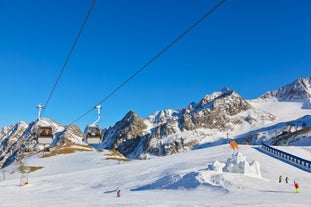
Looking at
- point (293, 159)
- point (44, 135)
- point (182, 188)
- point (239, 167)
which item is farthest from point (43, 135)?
point (293, 159)

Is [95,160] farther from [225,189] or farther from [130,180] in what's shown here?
[225,189]

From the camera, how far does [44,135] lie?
29672mm

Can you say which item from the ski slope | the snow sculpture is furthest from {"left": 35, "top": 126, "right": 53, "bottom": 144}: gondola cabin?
the snow sculpture

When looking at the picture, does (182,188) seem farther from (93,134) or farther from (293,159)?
(293,159)

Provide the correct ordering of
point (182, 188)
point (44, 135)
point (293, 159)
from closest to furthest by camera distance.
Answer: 1. point (44, 135)
2. point (182, 188)
3. point (293, 159)

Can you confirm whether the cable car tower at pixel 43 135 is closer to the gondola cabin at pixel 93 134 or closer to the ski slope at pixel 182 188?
the gondola cabin at pixel 93 134

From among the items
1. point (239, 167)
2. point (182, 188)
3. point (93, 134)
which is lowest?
point (182, 188)

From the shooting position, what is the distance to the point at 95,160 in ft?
305

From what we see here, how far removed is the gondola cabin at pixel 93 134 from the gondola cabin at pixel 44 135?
3.66 metres

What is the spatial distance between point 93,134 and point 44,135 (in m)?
5.10

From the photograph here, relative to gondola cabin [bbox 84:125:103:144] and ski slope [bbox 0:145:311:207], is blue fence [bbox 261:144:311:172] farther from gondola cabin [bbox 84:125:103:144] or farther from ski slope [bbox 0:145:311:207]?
gondola cabin [bbox 84:125:103:144]

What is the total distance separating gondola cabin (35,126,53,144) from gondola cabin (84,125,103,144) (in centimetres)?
366

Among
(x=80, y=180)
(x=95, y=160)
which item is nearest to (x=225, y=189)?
(x=80, y=180)

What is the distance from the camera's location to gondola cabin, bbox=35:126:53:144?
1147 inches
